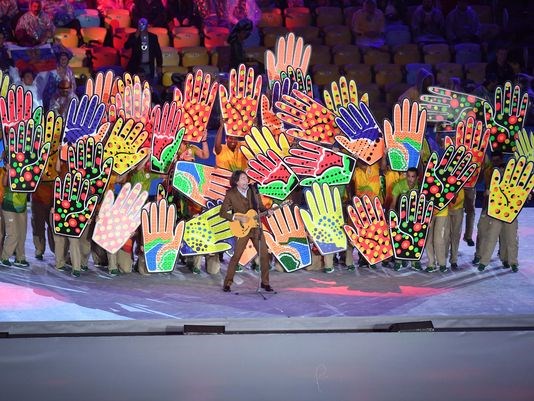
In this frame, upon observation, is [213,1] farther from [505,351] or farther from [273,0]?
[505,351]

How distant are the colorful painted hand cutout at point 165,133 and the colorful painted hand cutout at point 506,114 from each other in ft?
10.1

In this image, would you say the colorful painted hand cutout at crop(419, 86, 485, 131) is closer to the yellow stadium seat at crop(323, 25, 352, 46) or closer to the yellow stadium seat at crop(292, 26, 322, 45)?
the yellow stadium seat at crop(292, 26, 322, 45)

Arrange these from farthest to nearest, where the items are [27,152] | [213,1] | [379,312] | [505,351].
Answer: [213,1] < [27,152] < [379,312] < [505,351]

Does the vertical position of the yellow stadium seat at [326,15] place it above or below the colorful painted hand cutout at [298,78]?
above

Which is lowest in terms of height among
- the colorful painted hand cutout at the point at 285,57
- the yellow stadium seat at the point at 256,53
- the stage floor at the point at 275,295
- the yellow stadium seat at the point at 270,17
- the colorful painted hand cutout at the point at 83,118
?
the stage floor at the point at 275,295

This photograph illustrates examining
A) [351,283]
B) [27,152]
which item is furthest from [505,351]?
[27,152]

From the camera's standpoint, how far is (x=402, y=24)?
52.8 ft

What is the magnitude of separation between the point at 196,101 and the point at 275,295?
6.76 ft

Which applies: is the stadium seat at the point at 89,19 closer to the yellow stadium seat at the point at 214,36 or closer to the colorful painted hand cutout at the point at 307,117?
the yellow stadium seat at the point at 214,36

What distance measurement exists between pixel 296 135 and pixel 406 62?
187 inches

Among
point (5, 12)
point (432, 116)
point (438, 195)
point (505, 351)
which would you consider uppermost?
point (5, 12)

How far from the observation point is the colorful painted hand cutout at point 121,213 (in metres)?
11.1

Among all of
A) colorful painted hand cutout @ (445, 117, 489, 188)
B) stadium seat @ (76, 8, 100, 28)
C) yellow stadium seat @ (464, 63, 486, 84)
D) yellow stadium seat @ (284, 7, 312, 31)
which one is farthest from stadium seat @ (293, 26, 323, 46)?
colorful painted hand cutout @ (445, 117, 489, 188)

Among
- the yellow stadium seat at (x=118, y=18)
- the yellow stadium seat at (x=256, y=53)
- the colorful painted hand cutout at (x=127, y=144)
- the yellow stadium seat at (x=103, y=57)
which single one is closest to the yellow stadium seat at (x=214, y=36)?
the yellow stadium seat at (x=256, y=53)
